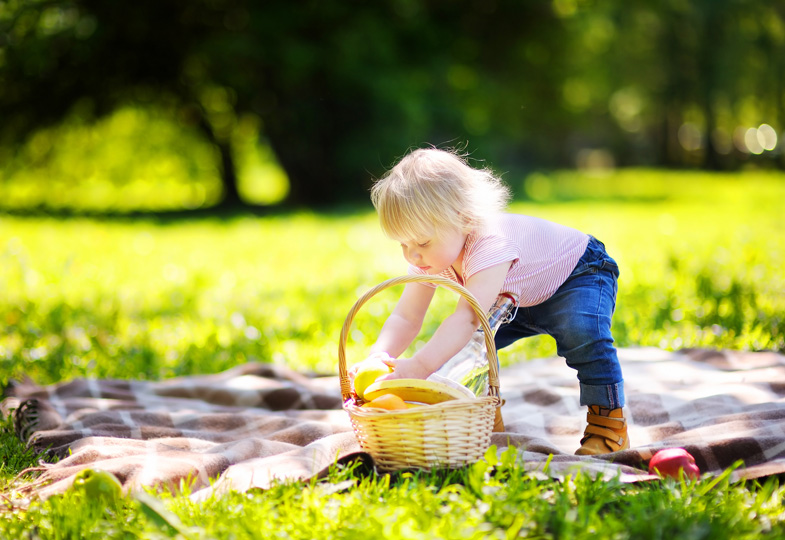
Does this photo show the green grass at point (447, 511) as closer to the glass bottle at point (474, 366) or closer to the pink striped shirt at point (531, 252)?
the glass bottle at point (474, 366)

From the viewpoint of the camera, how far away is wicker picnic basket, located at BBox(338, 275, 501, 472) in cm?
217

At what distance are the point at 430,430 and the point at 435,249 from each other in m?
0.65

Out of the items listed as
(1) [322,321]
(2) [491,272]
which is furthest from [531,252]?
(1) [322,321]

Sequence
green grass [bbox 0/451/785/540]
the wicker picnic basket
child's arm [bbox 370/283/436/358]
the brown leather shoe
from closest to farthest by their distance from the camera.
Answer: green grass [bbox 0/451/785/540] → the wicker picnic basket → the brown leather shoe → child's arm [bbox 370/283/436/358]

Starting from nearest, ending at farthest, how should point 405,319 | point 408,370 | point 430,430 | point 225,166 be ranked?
point 430,430 < point 408,370 < point 405,319 < point 225,166

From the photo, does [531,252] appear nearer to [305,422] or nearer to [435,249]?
[435,249]

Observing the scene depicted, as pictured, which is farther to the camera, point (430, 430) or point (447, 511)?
point (430, 430)

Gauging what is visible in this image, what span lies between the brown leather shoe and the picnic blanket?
0.10 m

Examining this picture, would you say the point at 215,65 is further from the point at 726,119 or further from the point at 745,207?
the point at 726,119

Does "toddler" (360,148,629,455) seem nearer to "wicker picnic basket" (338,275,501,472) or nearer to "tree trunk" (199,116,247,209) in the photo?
"wicker picnic basket" (338,275,501,472)

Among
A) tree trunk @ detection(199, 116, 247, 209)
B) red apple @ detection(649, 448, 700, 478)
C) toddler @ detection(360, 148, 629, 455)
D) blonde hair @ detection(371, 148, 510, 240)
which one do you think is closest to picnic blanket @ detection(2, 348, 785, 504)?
red apple @ detection(649, 448, 700, 478)

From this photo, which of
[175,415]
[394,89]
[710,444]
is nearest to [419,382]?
[710,444]

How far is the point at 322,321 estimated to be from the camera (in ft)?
15.6

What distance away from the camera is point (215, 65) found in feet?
41.7
